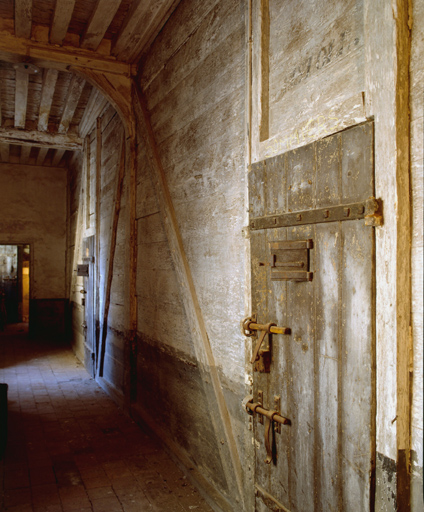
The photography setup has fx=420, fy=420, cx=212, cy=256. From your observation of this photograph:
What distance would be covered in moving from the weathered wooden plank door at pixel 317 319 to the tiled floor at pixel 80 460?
122 centimetres

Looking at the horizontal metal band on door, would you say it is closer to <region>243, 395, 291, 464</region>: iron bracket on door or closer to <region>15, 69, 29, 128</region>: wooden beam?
<region>243, 395, 291, 464</region>: iron bracket on door

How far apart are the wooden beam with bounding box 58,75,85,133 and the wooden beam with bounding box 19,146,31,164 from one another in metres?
1.78

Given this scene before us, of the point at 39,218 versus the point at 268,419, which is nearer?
the point at 268,419

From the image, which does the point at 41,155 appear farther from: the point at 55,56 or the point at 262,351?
the point at 262,351

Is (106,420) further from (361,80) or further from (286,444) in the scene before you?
(361,80)

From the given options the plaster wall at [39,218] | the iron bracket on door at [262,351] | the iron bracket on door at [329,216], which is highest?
the plaster wall at [39,218]

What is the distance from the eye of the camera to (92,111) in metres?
6.48

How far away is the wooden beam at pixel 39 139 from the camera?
7.17 metres

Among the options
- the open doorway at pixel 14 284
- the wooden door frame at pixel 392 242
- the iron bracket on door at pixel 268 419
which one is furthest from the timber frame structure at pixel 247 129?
the open doorway at pixel 14 284

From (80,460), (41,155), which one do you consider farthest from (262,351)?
(41,155)

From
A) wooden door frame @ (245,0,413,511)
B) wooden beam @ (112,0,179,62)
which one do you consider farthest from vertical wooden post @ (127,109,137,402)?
wooden door frame @ (245,0,413,511)

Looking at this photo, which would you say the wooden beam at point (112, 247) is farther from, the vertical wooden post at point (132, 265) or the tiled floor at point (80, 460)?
the tiled floor at point (80, 460)

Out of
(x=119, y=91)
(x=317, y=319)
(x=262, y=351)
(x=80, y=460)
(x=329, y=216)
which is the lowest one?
(x=80, y=460)

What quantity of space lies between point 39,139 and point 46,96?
5.34 ft
